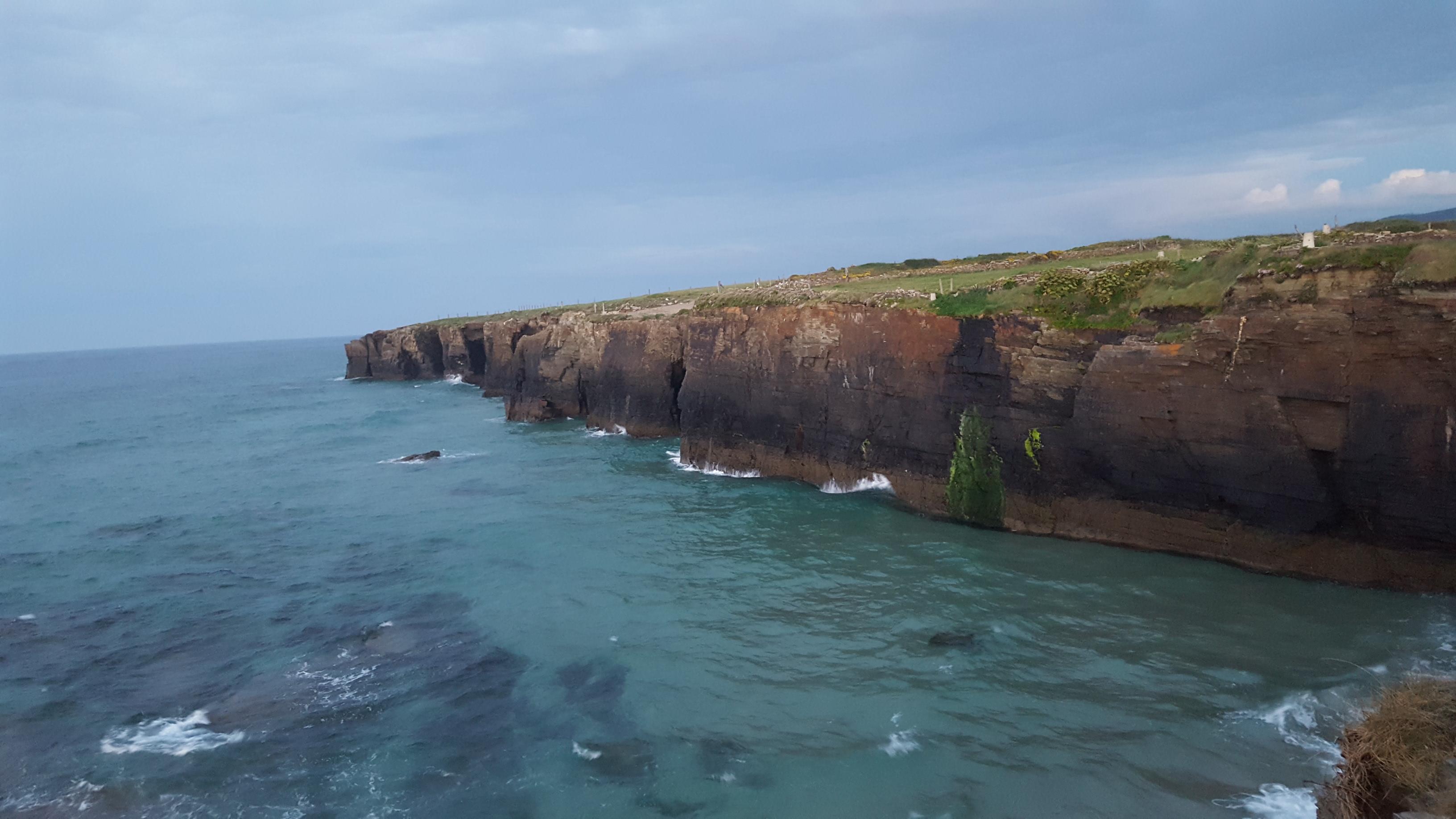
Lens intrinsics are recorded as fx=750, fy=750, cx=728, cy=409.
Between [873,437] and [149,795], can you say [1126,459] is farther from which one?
[149,795]

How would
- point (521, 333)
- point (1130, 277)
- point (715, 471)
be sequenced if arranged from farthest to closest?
point (521, 333) < point (715, 471) < point (1130, 277)

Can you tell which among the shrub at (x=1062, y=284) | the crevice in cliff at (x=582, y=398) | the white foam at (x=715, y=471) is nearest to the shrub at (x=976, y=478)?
the shrub at (x=1062, y=284)

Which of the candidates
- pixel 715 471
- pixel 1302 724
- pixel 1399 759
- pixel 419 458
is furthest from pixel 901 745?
pixel 419 458

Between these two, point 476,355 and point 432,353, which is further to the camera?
point 432,353

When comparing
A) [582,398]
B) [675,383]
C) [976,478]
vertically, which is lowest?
[976,478]

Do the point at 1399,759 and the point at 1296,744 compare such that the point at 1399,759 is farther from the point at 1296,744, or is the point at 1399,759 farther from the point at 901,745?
the point at 901,745

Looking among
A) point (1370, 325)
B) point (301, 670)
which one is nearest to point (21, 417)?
point (301, 670)

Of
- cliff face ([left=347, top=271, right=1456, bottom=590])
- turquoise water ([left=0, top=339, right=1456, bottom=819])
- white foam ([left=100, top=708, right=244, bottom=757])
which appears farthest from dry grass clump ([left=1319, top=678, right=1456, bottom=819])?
white foam ([left=100, top=708, right=244, bottom=757])
